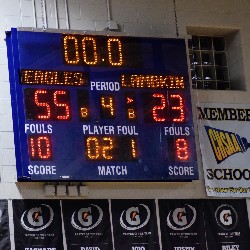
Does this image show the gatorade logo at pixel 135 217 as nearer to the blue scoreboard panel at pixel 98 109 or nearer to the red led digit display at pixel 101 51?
the blue scoreboard panel at pixel 98 109

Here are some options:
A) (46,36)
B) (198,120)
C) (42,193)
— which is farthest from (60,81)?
(198,120)

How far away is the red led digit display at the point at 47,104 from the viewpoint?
10180 millimetres

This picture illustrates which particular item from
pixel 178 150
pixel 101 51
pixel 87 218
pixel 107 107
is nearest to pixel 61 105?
pixel 107 107

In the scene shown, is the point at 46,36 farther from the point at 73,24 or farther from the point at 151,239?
the point at 151,239

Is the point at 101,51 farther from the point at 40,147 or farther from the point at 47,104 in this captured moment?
the point at 40,147

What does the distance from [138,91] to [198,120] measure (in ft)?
3.58

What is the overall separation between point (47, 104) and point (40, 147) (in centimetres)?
48

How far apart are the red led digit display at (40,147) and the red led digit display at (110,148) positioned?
0.42 metres

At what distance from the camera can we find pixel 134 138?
1052 centimetres

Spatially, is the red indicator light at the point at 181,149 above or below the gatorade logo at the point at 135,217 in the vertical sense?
above

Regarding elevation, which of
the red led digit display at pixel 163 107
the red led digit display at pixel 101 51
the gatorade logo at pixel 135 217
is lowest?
the gatorade logo at pixel 135 217

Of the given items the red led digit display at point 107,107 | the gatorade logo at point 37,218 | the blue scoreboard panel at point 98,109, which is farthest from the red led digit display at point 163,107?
the gatorade logo at point 37,218

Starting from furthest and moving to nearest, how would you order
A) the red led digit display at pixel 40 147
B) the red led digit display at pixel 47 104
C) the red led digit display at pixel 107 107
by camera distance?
the red led digit display at pixel 107 107
the red led digit display at pixel 47 104
the red led digit display at pixel 40 147

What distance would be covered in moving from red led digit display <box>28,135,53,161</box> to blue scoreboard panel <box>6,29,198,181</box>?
0.01m
